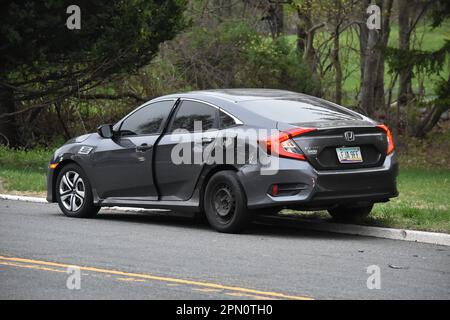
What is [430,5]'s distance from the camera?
80.1ft

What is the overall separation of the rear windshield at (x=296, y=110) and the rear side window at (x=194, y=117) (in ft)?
1.40

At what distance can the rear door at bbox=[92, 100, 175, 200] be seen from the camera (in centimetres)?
1243

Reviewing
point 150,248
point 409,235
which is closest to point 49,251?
point 150,248

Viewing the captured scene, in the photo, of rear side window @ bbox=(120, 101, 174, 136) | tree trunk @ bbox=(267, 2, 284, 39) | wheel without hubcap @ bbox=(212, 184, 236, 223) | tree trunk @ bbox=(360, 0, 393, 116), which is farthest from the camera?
tree trunk @ bbox=(267, 2, 284, 39)

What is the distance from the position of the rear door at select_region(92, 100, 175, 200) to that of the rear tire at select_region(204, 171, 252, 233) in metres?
1.00

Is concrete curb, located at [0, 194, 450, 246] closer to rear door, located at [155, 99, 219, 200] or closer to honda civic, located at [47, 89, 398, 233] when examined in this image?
honda civic, located at [47, 89, 398, 233]

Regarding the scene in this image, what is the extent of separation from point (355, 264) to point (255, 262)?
3.01 feet

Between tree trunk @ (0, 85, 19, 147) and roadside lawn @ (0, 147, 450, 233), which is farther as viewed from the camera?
tree trunk @ (0, 85, 19, 147)

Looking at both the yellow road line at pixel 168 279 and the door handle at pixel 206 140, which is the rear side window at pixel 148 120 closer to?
the door handle at pixel 206 140

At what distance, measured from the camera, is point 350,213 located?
12250 mm

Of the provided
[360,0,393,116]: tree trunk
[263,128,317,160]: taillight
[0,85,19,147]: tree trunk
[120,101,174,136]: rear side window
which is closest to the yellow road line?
[263,128,317,160]: taillight

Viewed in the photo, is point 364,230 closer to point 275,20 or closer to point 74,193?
point 74,193

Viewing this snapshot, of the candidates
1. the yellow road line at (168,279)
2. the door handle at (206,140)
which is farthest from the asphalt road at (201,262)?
the door handle at (206,140)

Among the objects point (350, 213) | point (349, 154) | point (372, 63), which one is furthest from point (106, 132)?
point (372, 63)
